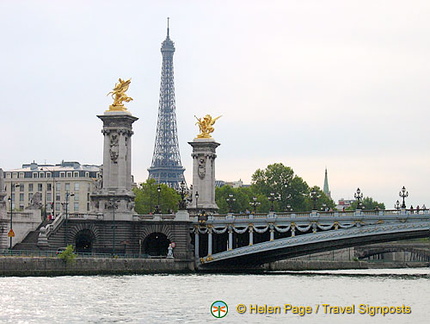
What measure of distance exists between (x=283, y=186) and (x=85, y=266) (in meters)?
74.8

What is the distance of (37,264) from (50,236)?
1639cm

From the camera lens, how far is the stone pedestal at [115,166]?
96875 millimetres

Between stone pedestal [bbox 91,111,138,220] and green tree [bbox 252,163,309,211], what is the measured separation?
5402cm

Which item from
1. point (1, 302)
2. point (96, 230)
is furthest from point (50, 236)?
point (1, 302)

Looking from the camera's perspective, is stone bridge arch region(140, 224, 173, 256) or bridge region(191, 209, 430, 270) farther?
stone bridge arch region(140, 224, 173, 256)

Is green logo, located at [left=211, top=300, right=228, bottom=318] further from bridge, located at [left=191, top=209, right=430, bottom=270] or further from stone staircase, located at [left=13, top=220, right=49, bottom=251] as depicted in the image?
stone staircase, located at [left=13, top=220, right=49, bottom=251]

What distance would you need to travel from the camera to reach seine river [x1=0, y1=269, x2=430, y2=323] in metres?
50.4

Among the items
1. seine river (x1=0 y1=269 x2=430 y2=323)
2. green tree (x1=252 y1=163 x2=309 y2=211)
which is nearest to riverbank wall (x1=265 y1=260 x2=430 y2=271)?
green tree (x1=252 y1=163 x2=309 y2=211)

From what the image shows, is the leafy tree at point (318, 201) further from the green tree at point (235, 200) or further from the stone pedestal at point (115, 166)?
the stone pedestal at point (115, 166)

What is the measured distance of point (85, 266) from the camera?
7925 centimetres

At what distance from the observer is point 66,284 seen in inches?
2665

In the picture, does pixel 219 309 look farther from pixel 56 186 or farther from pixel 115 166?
pixel 56 186

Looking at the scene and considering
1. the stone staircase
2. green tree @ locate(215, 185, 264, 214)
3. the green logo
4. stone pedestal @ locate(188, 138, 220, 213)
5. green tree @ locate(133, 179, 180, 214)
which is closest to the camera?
the green logo

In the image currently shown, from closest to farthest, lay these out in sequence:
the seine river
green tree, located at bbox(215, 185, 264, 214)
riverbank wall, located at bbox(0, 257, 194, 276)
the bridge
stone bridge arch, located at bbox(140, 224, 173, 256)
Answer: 1. the seine river
2. riverbank wall, located at bbox(0, 257, 194, 276)
3. the bridge
4. stone bridge arch, located at bbox(140, 224, 173, 256)
5. green tree, located at bbox(215, 185, 264, 214)
